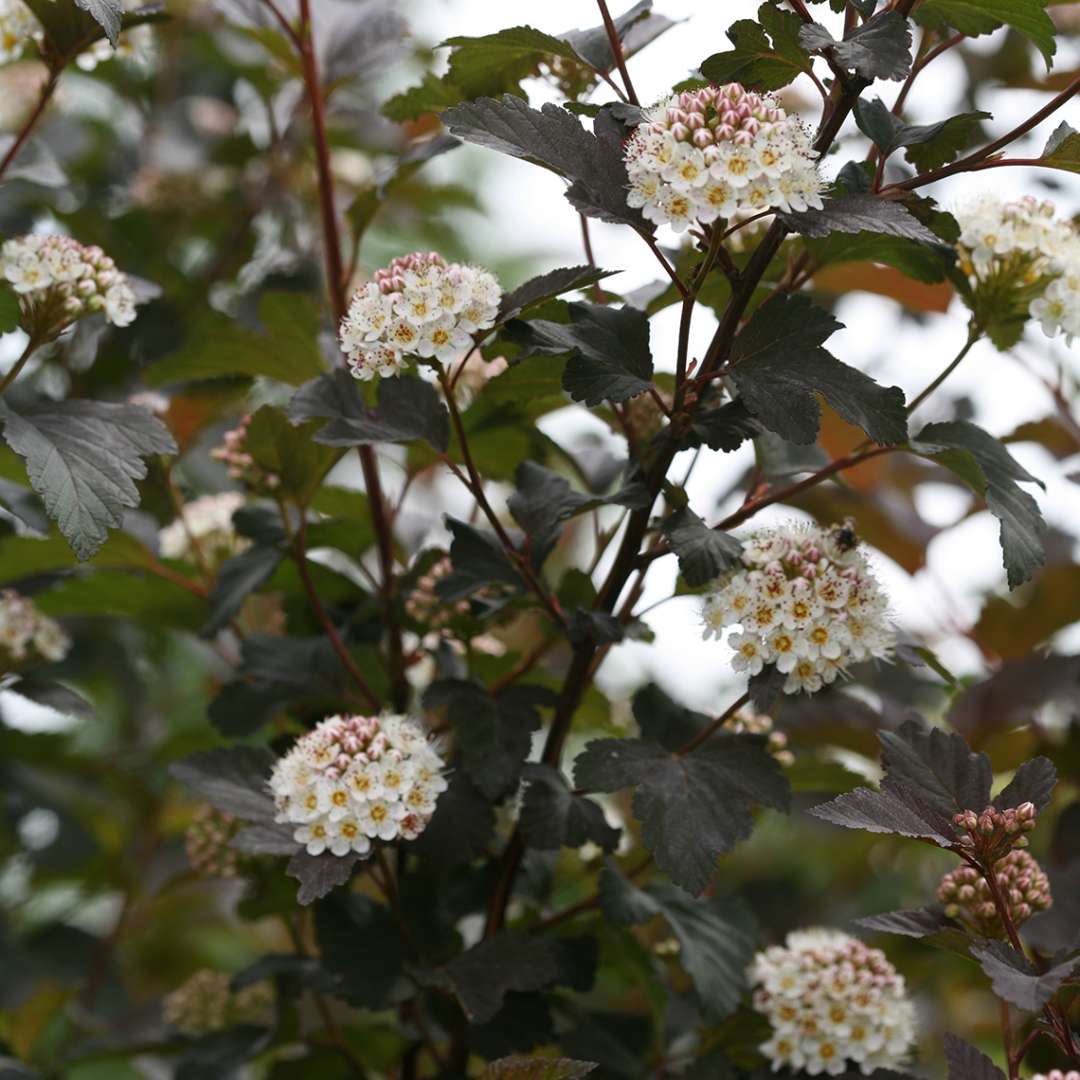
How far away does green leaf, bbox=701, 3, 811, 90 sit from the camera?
0.80 m

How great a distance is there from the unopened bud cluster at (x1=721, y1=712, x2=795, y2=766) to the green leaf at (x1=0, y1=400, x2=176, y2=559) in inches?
17.7

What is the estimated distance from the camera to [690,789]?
2.91 feet

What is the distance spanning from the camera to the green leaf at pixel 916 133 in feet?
2.76

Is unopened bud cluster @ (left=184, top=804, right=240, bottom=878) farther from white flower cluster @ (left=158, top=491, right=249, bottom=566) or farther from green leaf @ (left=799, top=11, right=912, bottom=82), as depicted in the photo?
green leaf @ (left=799, top=11, right=912, bottom=82)

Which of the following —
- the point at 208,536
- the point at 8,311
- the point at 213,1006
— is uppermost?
the point at 8,311

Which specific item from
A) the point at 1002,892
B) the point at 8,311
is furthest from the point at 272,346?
the point at 1002,892

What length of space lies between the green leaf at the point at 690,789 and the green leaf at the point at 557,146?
1.14ft

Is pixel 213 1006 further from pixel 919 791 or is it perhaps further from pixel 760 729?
pixel 919 791

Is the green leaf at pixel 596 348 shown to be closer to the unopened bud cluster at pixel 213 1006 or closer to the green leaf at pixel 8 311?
the green leaf at pixel 8 311

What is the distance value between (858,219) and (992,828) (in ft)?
1.17

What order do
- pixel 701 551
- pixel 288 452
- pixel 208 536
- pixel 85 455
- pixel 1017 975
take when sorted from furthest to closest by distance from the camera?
pixel 208 536, pixel 288 452, pixel 85 455, pixel 701 551, pixel 1017 975

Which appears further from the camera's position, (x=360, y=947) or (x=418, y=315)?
(x=360, y=947)

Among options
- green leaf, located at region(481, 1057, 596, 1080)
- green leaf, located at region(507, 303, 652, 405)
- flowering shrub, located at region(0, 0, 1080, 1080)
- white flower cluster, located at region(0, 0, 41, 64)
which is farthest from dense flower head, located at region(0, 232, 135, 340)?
green leaf, located at region(481, 1057, 596, 1080)

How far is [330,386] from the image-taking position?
0.97 m
